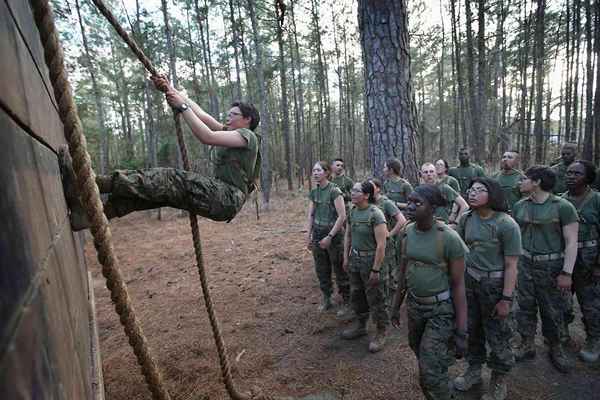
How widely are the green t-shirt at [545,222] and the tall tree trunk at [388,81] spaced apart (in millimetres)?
2101

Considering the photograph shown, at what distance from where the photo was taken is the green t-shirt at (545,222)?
139 inches

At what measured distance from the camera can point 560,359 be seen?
369cm

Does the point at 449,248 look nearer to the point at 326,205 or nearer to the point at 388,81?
the point at 326,205

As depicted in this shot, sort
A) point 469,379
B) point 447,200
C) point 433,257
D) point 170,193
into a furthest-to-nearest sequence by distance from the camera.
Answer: point 447,200 → point 469,379 → point 433,257 → point 170,193

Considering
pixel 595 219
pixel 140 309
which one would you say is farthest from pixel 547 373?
pixel 140 309

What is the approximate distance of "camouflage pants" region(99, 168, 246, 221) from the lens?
2.22m

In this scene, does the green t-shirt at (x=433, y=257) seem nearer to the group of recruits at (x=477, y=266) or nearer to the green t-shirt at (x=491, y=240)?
the group of recruits at (x=477, y=266)

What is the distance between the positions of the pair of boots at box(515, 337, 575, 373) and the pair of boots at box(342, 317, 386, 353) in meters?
1.51

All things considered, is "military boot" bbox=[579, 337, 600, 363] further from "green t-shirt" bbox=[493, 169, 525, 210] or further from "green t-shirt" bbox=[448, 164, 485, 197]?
"green t-shirt" bbox=[448, 164, 485, 197]

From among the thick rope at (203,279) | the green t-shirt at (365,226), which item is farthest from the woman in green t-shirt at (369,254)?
the thick rope at (203,279)

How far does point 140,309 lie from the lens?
246 inches

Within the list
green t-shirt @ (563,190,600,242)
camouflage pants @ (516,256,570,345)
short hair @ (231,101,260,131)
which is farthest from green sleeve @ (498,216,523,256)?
short hair @ (231,101,260,131)

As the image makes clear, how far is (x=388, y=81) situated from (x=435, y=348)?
161 inches

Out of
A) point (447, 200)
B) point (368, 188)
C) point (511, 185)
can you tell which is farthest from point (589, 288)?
point (368, 188)
